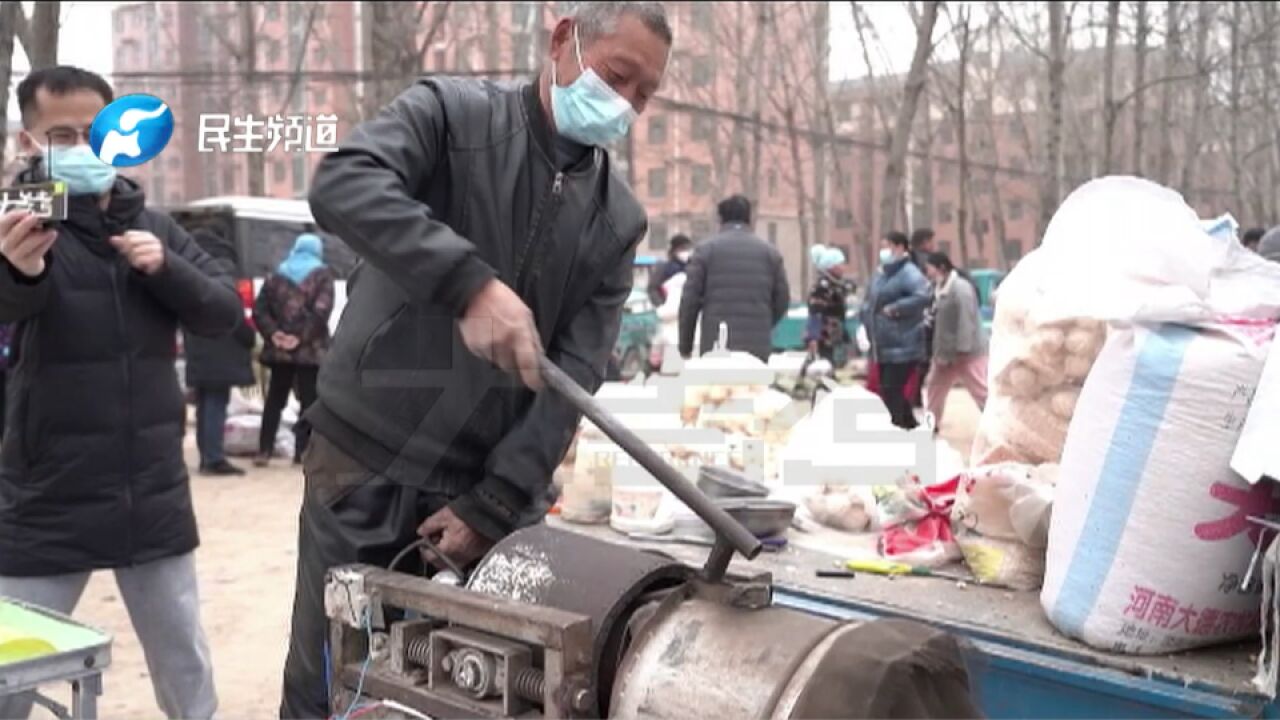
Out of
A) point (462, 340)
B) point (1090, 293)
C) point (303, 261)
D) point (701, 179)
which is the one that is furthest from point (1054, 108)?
point (701, 179)

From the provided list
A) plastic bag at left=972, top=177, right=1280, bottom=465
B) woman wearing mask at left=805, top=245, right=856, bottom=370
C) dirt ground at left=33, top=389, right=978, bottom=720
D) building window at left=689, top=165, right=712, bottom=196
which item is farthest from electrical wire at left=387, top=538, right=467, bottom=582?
building window at left=689, top=165, right=712, bottom=196

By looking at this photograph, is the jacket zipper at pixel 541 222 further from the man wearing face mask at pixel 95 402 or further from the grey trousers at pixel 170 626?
the grey trousers at pixel 170 626

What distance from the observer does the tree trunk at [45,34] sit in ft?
19.8

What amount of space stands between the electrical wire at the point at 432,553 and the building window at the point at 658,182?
37.7m

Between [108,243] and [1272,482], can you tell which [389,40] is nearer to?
[108,243]

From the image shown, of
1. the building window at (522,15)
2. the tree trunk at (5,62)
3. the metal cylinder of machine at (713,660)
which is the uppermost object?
the building window at (522,15)

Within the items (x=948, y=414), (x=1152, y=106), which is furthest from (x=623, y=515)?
(x=1152, y=106)

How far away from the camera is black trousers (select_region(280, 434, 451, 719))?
204cm

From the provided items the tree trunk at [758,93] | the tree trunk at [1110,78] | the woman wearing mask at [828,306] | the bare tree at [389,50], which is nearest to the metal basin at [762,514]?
the bare tree at [389,50]

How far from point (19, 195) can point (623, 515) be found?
1854mm

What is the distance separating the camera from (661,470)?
1.51 metres

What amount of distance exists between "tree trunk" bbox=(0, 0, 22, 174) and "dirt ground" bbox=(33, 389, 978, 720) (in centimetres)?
203

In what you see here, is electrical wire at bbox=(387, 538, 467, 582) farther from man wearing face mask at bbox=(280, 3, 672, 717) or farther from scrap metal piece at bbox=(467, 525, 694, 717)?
scrap metal piece at bbox=(467, 525, 694, 717)

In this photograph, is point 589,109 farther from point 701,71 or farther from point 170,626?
point 701,71
